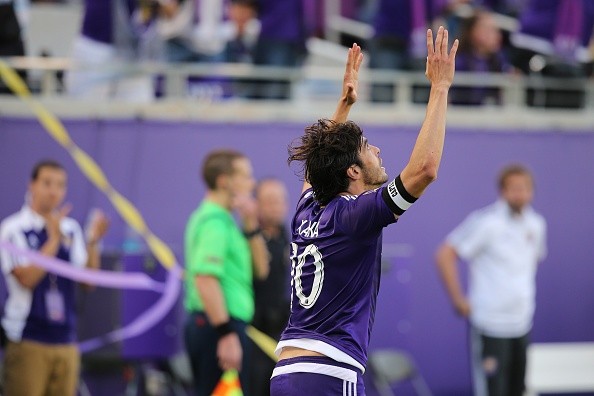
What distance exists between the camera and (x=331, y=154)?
513cm

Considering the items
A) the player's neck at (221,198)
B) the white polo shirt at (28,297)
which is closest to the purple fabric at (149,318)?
the white polo shirt at (28,297)

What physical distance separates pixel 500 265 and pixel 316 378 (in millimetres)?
4945

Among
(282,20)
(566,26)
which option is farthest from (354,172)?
(566,26)

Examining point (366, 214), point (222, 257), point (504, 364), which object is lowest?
point (504, 364)

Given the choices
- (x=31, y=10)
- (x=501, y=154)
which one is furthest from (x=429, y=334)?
(x=31, y=10)

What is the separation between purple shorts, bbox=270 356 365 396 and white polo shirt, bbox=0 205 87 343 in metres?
3.51

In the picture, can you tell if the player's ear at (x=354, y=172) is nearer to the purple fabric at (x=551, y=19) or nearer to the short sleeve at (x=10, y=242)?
the short sleeve at (x=10, y=242)

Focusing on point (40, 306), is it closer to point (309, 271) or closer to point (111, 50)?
point (111, 50)

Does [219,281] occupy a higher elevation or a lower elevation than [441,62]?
lower

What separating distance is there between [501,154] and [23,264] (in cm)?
500

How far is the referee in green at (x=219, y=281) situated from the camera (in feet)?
25.9

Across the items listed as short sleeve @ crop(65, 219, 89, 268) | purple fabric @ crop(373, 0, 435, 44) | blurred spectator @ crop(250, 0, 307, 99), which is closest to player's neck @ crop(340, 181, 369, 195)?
short sleeve @ crop(65, 219, 89, 268)

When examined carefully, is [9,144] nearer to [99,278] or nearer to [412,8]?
[99,278]

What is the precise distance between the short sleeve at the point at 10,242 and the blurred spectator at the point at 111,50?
7.20ft
